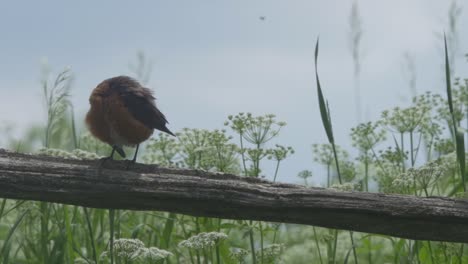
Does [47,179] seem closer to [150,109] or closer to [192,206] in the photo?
[192,206]

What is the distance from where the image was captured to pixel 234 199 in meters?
2.88

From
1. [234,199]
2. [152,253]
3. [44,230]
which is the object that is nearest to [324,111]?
[234,199]

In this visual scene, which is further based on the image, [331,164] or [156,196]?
[331,164]

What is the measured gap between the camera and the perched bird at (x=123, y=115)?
12.8 ft

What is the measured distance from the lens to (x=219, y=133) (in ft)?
12.6

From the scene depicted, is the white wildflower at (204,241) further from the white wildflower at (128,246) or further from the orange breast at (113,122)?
the orange breast at (113,122)

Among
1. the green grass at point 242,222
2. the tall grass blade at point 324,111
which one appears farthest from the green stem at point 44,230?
the tall grass blade at point 324,111

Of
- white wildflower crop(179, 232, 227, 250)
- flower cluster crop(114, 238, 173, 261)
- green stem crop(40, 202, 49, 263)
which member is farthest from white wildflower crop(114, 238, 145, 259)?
green stem crop(40, 202, 49, 263)

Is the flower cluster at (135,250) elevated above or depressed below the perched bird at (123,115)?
below

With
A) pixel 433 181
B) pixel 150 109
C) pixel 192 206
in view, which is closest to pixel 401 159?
pixel 433 181

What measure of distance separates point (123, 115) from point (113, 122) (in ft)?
0.20

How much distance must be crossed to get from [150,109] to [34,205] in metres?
1.01

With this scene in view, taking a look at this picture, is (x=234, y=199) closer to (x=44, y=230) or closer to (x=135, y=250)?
(x=135, y=250)

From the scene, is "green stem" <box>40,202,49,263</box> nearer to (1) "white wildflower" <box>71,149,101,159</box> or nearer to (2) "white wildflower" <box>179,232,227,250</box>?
(1) "white wildflower" <box>71,149,101,159</box>
